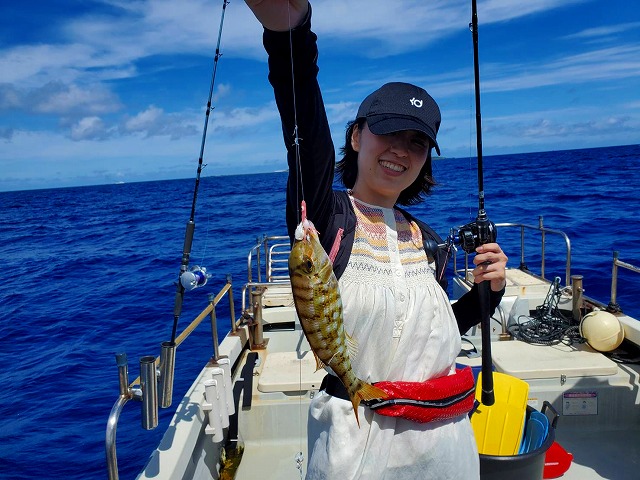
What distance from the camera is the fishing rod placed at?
7.34ft

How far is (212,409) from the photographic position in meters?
3.72

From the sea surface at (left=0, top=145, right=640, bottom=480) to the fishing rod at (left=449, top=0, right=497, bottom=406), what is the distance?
95 centimetres

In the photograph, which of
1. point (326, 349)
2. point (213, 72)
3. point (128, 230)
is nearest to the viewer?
point (326, 349)

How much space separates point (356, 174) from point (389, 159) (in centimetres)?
29

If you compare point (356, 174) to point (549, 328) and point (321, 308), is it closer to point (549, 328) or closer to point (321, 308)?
point (321, 308)

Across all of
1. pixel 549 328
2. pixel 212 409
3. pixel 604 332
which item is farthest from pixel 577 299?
pixel 212 409

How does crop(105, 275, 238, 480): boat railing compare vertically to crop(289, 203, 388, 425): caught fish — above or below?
below

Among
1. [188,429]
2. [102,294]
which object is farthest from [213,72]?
[102,294]

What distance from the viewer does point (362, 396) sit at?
5.65 ft

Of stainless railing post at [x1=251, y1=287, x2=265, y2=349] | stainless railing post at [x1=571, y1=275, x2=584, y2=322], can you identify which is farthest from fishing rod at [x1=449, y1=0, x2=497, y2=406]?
stainless railing post at [x1=571, y1=275, x2=584, y2=322]

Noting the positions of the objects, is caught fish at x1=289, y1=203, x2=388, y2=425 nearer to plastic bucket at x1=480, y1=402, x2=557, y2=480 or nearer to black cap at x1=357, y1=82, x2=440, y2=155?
black cap at x1=357, y1=82, x2=440, y2=155

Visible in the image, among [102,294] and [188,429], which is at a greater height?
[188,429]

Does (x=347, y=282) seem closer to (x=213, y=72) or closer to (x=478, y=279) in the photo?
(x=478, y=279)

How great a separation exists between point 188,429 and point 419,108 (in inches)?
105
